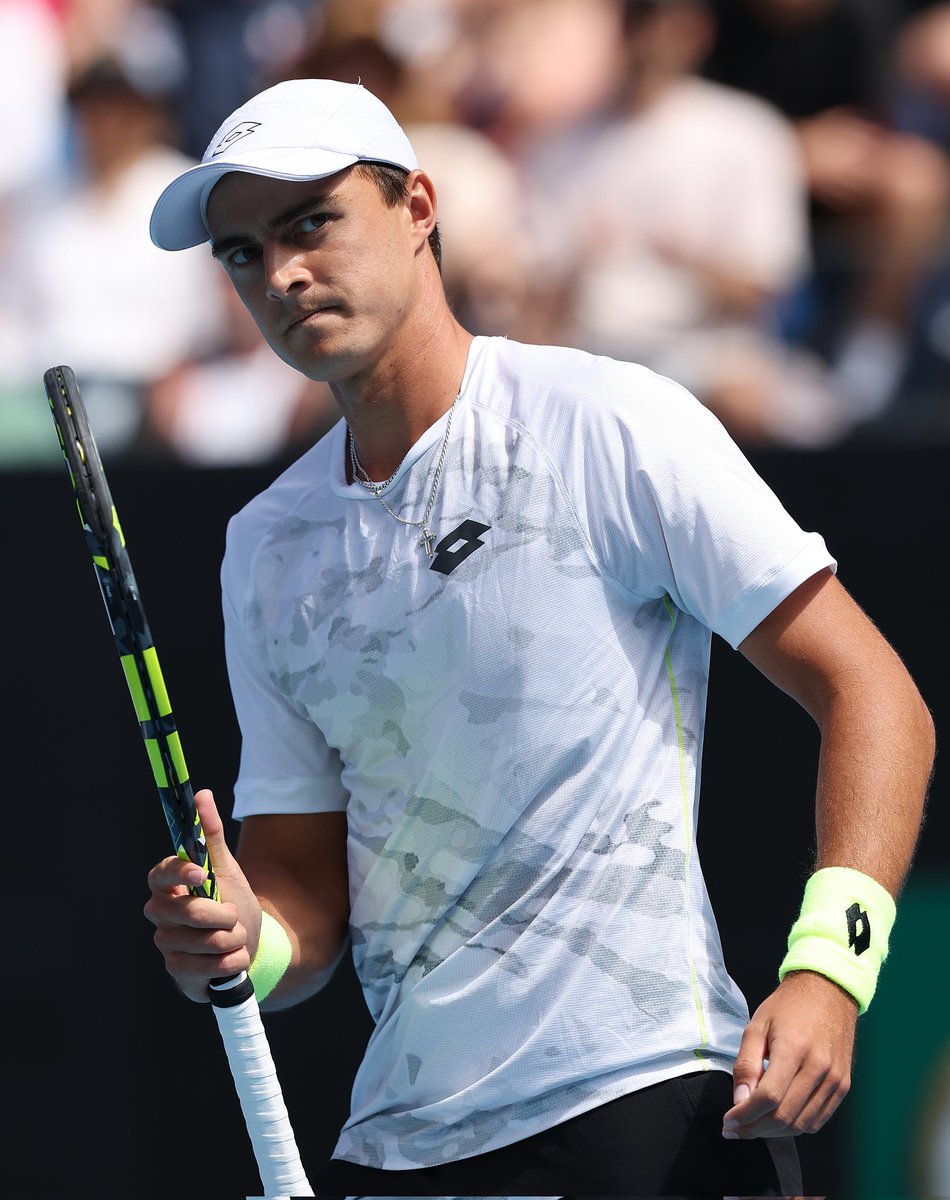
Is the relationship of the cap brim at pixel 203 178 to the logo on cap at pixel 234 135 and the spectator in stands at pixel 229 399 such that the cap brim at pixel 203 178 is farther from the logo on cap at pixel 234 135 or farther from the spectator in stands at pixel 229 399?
the spectator in stands at pixel 229 399

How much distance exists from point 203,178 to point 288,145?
0.46 ft

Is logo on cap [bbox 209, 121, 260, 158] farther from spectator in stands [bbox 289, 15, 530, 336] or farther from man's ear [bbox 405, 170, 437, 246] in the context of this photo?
spectator in stands [bbox 289, 15, 530, 336]

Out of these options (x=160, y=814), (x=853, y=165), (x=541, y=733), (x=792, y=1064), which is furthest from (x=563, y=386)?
(x=853, y=165)

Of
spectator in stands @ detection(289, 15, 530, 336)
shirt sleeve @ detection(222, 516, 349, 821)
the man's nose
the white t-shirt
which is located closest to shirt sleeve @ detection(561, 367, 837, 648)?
the white t-shirt

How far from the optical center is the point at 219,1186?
4707mm

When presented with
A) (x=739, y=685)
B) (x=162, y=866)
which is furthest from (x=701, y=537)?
(x=739, y=685)

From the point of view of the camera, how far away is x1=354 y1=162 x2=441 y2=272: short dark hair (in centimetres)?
258

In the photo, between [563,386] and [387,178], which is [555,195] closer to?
[387,178]

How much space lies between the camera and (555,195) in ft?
17.6

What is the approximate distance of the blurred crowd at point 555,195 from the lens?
4824 mm

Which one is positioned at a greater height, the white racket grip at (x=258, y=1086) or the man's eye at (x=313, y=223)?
the man's eye at (x=313, y=223)

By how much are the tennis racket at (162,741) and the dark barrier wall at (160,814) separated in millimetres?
2306

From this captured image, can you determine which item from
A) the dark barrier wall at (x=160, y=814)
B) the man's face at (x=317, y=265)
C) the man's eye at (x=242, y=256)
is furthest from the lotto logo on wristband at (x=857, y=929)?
the dark barrier wall at (x=160, y=814)

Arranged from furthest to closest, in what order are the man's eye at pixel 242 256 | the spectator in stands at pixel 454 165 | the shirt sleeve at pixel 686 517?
the spectator in stands at pixel 454 165, the man's eye at pixel 242 256, the shirt sleeve at pixel 686 517
